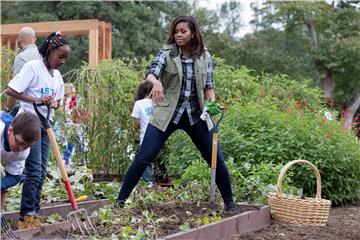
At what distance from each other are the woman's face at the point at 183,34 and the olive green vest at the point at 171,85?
89 mm

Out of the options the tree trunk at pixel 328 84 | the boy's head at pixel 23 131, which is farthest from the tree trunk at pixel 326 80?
the boy's head at pixel 23 131

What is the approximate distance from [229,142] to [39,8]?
21.4 meters

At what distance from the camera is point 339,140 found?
296 inches

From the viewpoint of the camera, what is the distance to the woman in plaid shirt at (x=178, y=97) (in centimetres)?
502

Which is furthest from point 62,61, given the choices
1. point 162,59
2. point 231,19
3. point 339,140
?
point 231,19

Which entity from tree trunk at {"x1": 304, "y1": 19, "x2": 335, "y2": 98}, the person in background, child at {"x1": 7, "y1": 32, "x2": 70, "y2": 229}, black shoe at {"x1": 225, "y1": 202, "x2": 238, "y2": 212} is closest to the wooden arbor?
the person in background

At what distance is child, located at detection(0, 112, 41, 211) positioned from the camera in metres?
3.82

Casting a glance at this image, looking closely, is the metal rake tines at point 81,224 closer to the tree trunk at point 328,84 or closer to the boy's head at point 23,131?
the boy's head at point 23,131

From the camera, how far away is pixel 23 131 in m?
3.81

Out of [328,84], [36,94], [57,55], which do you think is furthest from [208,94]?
[328,84]

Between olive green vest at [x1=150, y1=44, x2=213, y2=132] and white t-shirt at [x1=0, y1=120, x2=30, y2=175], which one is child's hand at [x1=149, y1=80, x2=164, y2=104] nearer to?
olive green vest at [x1=150, y1=44, x2=213, y2=132]

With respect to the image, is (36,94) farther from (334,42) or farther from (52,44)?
(334,42)

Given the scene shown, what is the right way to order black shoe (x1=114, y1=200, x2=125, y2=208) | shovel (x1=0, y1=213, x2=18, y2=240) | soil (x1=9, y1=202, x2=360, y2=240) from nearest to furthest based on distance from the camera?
1. shovel (x1=0, y1=213, x2=18, y2=240)
2. soil (x1=9, y1=202, x2=360, y2=240)
3. black shoe (x1=114, y1=200, x2=125, y2=208)

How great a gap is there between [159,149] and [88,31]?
9674mm
